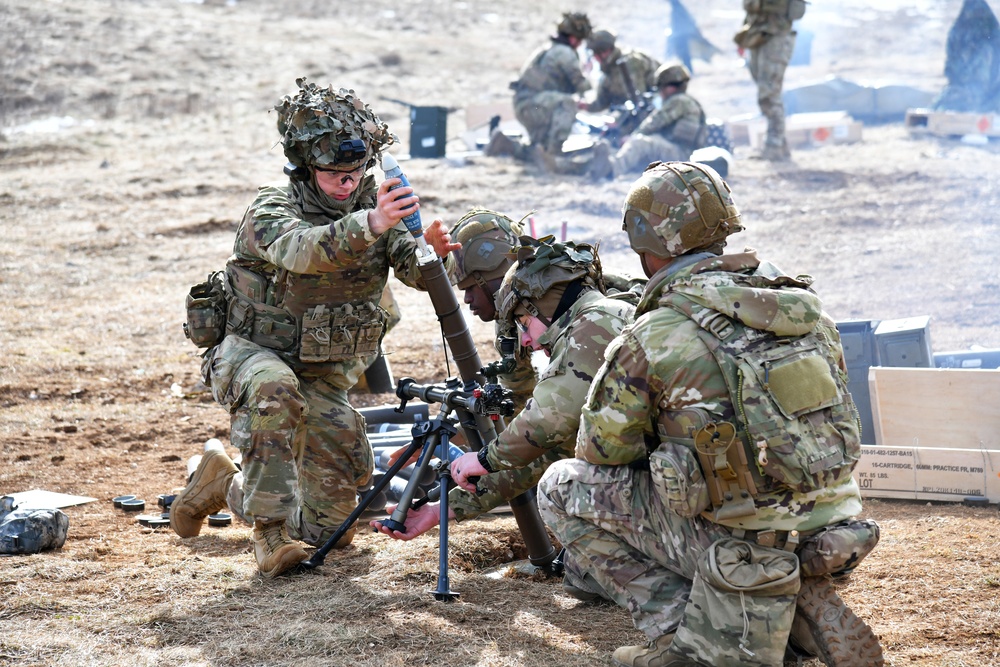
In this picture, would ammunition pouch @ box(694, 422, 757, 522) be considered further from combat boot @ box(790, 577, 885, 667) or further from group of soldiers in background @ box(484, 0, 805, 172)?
group of soldiers in background @ box(484, 0, 805, 172)

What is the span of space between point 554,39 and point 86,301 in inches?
353

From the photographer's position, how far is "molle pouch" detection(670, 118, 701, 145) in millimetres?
15180

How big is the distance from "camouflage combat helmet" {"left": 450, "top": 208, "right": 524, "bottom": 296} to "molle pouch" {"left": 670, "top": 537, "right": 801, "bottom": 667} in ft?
6.29

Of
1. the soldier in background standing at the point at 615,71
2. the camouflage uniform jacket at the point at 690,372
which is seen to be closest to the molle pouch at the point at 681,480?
the camouflage uniform jacket at the point at 690,372

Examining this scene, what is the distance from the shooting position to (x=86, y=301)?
11359 mm

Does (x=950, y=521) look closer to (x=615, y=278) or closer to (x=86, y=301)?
(x=615, y=278)

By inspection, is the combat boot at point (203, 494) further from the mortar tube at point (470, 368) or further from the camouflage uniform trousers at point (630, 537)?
the camouflage uniform trousers at point (630, 537)

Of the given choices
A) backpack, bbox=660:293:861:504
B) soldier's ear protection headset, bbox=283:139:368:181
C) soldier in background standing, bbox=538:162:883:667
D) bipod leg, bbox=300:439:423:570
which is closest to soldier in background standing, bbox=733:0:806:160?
soldier's ear protection headset, bbox=283:139:368:181

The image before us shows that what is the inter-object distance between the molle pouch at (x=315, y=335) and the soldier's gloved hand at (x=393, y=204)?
0.85 meters

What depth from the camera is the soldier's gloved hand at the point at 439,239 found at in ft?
16.2

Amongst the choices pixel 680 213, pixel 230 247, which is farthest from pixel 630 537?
pixel 230 247

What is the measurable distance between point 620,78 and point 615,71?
6.2 inches

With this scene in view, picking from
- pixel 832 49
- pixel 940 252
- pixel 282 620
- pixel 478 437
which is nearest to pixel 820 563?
pixel 478 437

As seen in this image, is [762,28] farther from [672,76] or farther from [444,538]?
[444,538]
